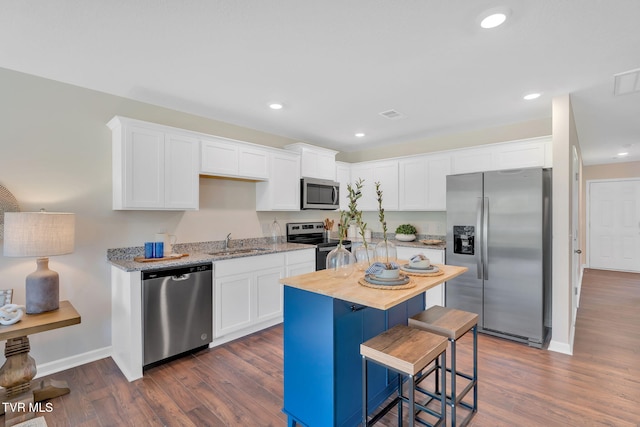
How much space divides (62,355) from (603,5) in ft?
15.4

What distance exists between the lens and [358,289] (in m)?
1.76

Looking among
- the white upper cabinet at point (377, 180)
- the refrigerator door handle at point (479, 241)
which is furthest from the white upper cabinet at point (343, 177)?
the refrigerator door handle at point (479, 241)

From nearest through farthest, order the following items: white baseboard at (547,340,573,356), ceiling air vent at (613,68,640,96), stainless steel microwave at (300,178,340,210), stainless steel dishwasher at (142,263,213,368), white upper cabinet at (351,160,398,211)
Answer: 1. ceiling air vent at (613,68,640,96)
2. stainless steel dishwasher at (142,263,213,368)
3. white baseboard at (547,340,573,356)
4. stainless steel microwave at (300,178,340,210)
5. white upper cabinet at (351,160,398,211)

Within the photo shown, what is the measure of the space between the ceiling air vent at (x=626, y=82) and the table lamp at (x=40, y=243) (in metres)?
4.61

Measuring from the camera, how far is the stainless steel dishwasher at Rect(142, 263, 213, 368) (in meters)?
2.63

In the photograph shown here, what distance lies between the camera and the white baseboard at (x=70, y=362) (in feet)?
8.54

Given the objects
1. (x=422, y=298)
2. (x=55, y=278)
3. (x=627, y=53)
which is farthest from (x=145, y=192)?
(x=627, y=53)

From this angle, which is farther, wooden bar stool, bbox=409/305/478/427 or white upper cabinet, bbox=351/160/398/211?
white upper cabinet, bbox=351/160/398/211

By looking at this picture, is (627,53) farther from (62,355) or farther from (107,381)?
(62,355)

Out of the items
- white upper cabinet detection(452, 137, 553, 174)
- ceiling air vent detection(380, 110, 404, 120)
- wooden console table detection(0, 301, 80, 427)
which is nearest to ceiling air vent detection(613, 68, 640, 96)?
white upper cabinet detection(452, 137, 553, 174)

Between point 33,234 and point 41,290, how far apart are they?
0.46 metres

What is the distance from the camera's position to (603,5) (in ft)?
5.60

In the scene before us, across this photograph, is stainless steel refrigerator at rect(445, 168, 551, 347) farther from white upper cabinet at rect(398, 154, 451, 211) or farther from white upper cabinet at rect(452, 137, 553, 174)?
white upper cabinet at rect(398, 154, 451, 211)

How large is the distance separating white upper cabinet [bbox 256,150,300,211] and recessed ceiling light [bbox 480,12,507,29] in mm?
2717
